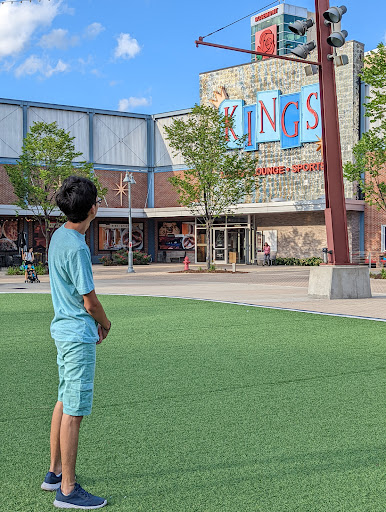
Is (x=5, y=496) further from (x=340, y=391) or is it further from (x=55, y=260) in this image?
(x=340, y=391)

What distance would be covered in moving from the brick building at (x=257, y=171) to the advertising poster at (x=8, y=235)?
0.07m

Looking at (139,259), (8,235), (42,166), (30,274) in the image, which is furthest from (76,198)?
(8,235)

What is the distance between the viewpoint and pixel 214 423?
18.4ft

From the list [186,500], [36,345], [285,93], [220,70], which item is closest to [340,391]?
[186,500]

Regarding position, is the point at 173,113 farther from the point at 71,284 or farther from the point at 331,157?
the point at 71,284

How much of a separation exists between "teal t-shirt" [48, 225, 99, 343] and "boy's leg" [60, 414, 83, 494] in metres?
0.48

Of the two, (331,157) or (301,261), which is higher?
(331,157)

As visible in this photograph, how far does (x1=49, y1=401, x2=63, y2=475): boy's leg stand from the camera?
3.97 meters

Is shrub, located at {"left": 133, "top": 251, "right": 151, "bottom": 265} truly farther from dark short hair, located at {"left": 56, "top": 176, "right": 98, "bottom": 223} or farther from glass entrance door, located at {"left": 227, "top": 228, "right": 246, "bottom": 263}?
dark short hair, located at {"left": 56, "top": 176, "right": 98, "bottom": 223}

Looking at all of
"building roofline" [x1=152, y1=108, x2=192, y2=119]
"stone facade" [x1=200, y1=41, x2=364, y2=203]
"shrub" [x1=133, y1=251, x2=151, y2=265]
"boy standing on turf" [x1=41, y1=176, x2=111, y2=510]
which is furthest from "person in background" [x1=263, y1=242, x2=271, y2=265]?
"boy standing on turf" [x1=41, y1=176, x2=111, y2=510]

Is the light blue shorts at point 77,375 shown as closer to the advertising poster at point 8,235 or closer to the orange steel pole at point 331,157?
the orange steel pole at point 331,157

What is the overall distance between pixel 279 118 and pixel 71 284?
40.5 metres

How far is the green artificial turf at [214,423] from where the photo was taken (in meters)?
4.08

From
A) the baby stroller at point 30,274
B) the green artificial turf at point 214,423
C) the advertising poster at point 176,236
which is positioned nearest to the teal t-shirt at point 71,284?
the green artificial turf at point 214,423
